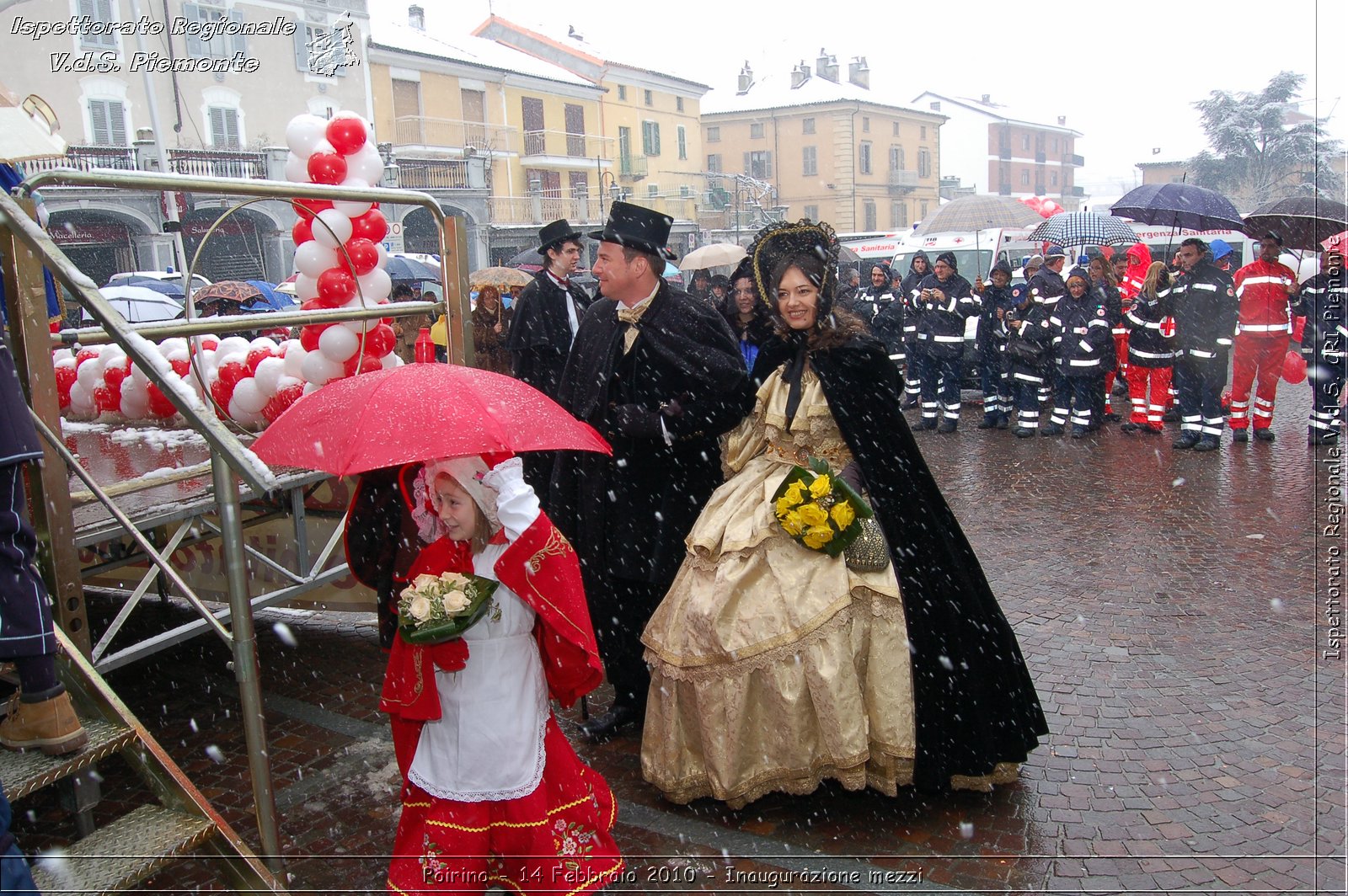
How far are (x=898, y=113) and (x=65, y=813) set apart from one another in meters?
58.4

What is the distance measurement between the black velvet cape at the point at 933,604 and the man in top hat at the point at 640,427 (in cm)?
49

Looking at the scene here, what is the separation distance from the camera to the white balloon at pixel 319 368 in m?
5.48

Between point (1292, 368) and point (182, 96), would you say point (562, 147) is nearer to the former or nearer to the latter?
point (182, 96)

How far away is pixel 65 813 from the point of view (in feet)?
13.1

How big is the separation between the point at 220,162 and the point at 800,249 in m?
26.0

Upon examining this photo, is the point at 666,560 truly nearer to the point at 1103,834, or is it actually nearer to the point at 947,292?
the point at 1103,834

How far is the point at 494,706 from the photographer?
110 inches

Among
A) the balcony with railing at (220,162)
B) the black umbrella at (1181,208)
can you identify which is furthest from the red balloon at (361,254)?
the balcony with railing at (220,162)

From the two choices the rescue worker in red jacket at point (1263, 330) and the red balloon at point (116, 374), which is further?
the rescue worker in red jacket at point (1263, 330)

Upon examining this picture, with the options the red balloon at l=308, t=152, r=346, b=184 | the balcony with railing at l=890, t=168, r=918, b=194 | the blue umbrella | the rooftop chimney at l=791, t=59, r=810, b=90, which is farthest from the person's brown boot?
the balcony with railing at l=890, t=168, r=918, b=194

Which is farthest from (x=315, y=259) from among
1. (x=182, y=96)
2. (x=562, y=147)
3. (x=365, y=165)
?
(x=562, y=147)

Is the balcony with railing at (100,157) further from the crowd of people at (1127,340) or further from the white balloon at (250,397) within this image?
→ the white balloon at (250,397)

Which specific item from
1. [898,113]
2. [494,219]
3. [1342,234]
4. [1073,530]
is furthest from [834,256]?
[898,113]

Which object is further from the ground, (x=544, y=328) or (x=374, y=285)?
(x=374, y=285)
